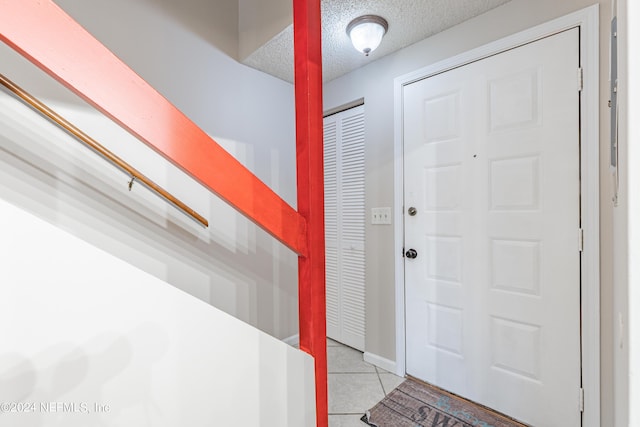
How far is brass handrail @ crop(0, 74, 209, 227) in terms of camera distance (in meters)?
1.26

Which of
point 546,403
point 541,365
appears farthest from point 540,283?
point 546,403

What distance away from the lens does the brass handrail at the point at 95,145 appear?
126 cm

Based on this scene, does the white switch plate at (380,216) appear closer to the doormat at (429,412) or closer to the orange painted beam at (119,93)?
the doormat at (429,412)

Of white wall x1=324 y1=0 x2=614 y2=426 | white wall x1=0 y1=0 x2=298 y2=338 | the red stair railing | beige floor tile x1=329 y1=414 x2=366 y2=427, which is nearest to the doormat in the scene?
beige floor tile x1=329 y1=414 x2=366 y2=427

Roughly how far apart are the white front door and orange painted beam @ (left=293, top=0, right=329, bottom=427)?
1154 mm

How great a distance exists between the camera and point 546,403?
1.50 meters

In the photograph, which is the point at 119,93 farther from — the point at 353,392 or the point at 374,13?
the point at 353,392

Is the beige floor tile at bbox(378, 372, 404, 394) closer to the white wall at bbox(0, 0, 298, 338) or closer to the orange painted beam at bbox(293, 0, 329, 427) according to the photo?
the white wall at bbox(0, 0, 298, 338)

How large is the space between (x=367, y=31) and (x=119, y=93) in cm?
155

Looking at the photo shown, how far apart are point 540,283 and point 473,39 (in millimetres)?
1460

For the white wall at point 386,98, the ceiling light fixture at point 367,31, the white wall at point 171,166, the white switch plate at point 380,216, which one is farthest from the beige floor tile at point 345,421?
the ceiling light fixture at point 367,31

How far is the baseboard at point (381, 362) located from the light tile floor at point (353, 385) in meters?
0.03

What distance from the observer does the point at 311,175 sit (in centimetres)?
99

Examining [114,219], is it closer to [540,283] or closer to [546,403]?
[540,283]
